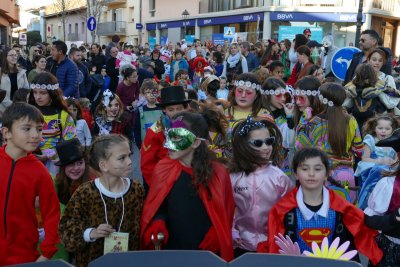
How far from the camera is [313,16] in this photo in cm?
3238

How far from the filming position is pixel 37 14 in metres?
→ 85.9

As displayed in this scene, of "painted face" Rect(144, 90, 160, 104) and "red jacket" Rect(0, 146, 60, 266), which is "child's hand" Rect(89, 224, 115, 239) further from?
"painted face" Rect(144, 90, 160, 104)

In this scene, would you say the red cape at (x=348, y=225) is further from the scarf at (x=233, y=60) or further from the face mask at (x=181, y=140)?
the scarf at (x=233, y=60)

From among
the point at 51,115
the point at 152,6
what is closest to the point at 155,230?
the point at 51,115

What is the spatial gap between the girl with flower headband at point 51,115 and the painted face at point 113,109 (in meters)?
1.33

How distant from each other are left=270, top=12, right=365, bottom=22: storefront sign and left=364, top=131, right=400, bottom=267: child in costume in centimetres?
3014

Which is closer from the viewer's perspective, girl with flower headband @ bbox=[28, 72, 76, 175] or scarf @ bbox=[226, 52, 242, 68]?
girl with flower headband @ bbox=[28, 72, 76, 175]

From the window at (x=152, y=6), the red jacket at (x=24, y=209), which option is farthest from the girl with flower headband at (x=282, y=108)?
the window at (x=152, y=6)

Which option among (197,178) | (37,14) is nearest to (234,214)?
(197,178)

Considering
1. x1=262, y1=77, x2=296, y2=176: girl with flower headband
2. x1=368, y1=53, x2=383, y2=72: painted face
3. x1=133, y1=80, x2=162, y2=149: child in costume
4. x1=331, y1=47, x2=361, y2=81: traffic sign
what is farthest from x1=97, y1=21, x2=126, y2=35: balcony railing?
x1=262, y1=77, x2=296, y2=176: girl with flower headband

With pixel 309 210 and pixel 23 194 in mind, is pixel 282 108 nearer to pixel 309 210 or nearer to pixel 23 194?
pixel 309 210

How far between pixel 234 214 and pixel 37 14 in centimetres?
8965

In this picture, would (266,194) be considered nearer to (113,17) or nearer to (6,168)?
(6,168)

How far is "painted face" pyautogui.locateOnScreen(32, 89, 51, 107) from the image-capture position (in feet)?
16.7
